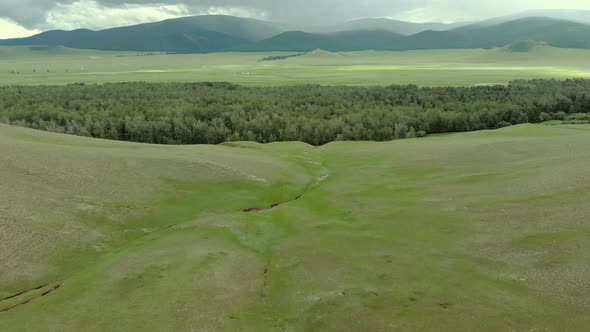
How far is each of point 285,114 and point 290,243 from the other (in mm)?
89617

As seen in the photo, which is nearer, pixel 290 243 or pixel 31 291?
pixel 31 291

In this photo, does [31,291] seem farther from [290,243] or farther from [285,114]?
[285,114]

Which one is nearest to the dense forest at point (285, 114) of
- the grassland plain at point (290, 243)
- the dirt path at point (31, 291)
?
the grassland plain at point (290, 243)

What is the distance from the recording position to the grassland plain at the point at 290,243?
23.8 meters

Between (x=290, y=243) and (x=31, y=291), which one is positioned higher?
(x=31, y=291)

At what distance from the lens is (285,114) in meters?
123

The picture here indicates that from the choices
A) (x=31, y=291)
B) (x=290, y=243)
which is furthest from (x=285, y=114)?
(x=31, y=291)

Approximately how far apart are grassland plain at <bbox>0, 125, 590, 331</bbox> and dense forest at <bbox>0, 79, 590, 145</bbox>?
5352cm

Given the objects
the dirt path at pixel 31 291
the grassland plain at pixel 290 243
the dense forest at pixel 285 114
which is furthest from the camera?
the dense forest at pixel 285 114

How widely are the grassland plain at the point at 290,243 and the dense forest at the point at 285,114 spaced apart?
53524 millimetres

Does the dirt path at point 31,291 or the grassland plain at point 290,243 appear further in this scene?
the dirt path at point 31,291

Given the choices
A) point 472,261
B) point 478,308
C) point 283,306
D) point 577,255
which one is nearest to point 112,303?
point 283,306

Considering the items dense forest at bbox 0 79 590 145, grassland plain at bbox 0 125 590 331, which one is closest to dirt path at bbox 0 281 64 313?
grassland plain at bbox 0 125 590 331

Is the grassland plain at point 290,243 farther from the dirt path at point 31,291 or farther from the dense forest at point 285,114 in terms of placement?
the dense forest at point 285,114
